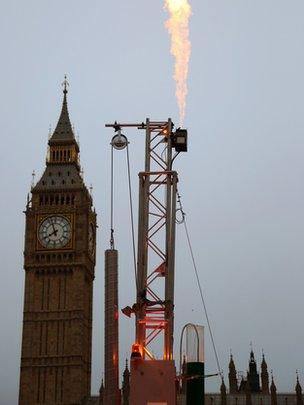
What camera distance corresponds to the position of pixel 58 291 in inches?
3497

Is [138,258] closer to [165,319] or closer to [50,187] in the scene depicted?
[165,319]

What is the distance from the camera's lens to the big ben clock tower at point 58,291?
8575 cm

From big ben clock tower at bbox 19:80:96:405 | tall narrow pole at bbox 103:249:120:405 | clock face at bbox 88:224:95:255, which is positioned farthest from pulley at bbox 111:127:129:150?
clock face at bbox 88:224:95:255

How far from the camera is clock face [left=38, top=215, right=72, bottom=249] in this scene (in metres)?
89.6

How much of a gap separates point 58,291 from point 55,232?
623cm

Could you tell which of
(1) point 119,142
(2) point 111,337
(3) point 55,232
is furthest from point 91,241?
(2) point 111,337

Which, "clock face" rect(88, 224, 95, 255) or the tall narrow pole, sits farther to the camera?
"clock face" rect(88, 224, 95, 255)

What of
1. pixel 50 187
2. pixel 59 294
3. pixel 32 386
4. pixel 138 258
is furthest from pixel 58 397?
pixel 138 258

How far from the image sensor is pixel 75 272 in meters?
88.9

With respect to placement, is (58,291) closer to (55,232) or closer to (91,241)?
(55,232)

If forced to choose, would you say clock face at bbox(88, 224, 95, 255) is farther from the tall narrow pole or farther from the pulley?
the tall narrow pole

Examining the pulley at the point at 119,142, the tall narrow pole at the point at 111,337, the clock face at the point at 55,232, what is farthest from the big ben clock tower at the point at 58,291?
the tall narrow pole at the point at 111,337

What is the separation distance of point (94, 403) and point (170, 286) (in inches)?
2450

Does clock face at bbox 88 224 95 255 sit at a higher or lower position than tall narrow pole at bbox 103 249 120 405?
higher
